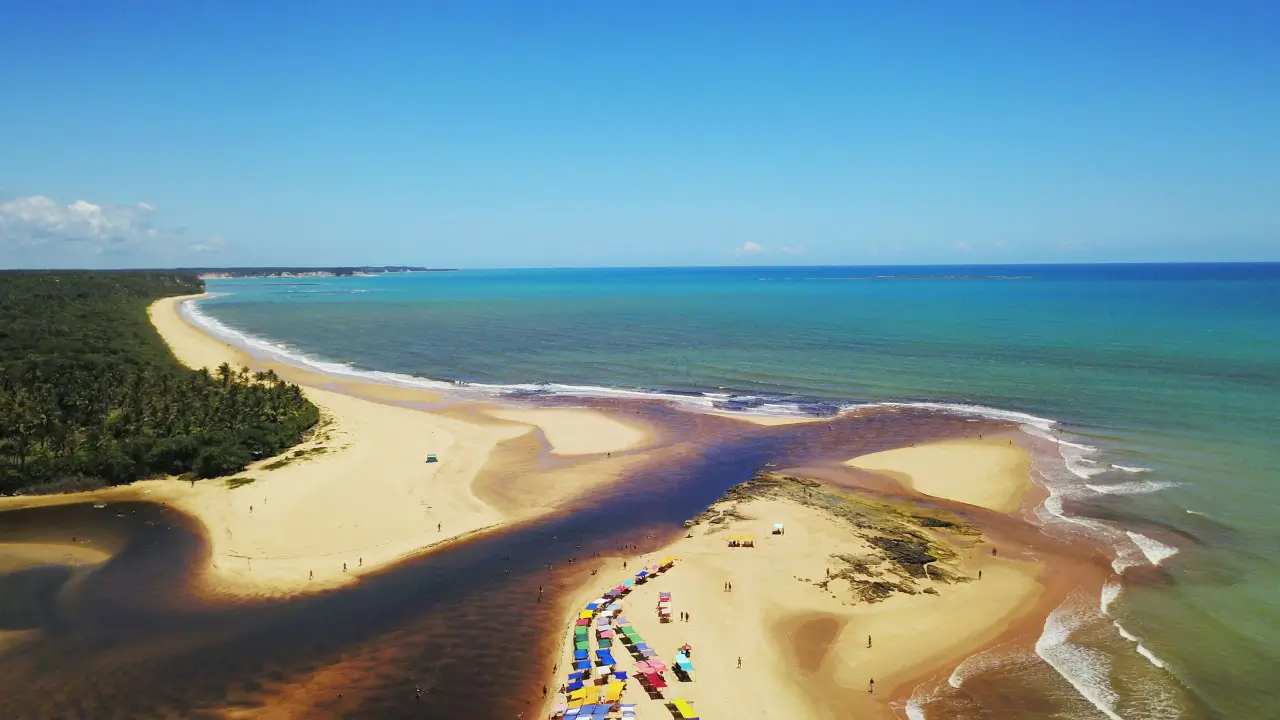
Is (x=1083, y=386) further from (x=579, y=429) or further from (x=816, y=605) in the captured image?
A: (x=816, y=605)

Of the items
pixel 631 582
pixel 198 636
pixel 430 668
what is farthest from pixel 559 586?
pixel 198 636

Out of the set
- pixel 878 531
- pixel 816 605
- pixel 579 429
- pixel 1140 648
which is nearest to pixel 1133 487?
pixel 878 531

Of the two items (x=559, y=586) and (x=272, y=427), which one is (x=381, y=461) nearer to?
(x=272, y=427)

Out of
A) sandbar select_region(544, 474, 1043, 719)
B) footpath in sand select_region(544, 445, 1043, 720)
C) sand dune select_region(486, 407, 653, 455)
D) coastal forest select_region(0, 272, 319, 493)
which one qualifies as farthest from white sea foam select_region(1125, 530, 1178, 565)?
coastal forest select_region(0, 272, 319, 493)

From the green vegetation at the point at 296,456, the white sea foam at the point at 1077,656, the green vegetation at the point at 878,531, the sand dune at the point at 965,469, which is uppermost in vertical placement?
the green vegetation at the point at 296,456

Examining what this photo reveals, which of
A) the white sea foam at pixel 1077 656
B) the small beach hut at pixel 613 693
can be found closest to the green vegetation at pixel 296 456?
the small beach hut at pixel 613 693

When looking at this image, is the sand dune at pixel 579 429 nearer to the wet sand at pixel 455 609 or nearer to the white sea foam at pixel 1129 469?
the wet sand at pixel 455 609

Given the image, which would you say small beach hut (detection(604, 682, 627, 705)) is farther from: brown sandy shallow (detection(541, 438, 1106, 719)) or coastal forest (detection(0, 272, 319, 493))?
coastal forest (detection(0, 272, 319, 493))
